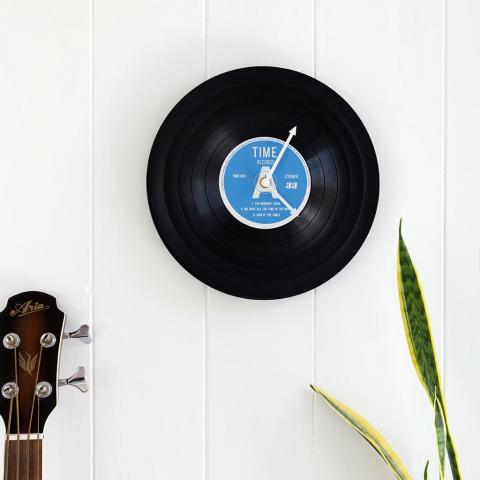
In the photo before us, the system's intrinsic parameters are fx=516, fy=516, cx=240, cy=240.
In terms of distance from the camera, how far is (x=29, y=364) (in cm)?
86

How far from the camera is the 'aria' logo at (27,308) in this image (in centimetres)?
87

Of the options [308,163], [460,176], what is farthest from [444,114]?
[308,163]

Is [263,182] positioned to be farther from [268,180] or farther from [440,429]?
[440,429]

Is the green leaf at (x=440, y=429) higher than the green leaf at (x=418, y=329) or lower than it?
lower

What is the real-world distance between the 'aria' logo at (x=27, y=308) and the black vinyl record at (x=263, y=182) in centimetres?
24

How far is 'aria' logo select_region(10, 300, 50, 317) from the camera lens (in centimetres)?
87

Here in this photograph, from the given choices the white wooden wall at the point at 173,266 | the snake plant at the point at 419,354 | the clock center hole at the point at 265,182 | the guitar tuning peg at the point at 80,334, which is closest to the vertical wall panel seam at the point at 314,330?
the white wooden wall at the point at 173,266

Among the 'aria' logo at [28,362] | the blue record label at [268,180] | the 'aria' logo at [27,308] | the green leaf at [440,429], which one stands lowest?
the green leaf at [440,429]

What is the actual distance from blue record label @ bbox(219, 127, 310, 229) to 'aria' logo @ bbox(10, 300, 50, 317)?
36cm

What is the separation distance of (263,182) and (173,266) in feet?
0.72

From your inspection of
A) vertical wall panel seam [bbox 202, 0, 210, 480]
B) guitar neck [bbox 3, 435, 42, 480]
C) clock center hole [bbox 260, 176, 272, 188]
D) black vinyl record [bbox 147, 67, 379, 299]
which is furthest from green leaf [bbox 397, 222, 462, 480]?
guitar neck [bbox 3, 435, 42, 480]

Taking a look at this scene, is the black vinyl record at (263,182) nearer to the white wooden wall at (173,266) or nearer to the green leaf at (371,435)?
the white wooden wall at (173,266)

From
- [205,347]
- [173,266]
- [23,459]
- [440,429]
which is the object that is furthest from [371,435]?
[23,459]

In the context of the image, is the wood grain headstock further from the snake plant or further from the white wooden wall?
the snake plant
